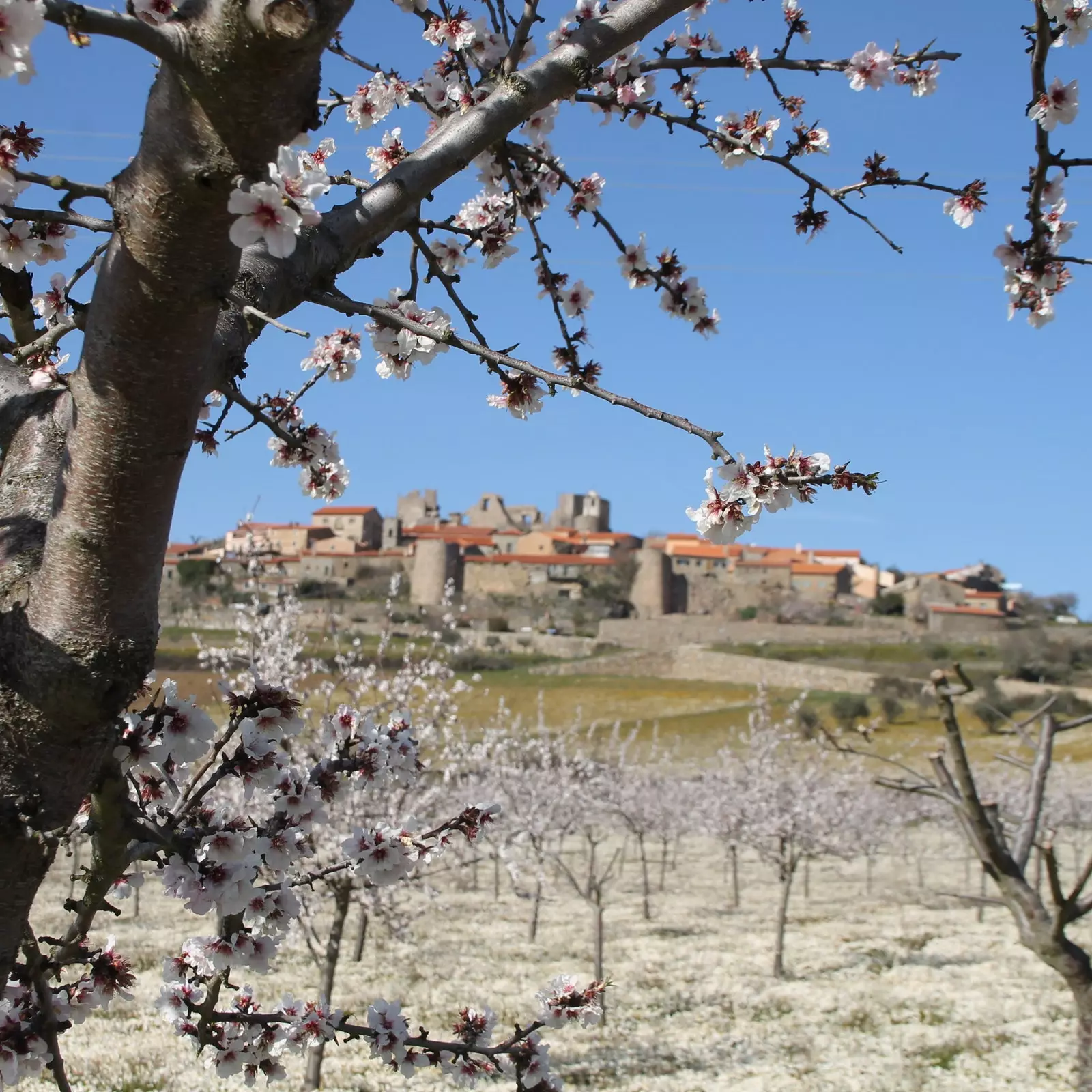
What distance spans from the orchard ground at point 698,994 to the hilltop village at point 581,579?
54.2 metres

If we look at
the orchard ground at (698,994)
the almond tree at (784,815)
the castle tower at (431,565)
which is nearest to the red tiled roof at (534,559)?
the castle tower at (431,565)

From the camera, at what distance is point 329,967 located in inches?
341

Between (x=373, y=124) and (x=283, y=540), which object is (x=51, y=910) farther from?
(x=283, y=540)

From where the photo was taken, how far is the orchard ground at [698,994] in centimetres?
880

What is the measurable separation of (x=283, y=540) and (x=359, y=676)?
275 feet

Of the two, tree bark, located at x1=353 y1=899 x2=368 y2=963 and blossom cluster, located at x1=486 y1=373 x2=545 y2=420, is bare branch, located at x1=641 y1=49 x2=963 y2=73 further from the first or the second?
tree bark, located at x1=353 y1=899 x2=368 y2=963

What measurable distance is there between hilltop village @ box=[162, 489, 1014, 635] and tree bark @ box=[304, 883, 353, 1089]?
60.4 metres

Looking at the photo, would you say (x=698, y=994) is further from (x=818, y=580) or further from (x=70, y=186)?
(x=818, y=580)

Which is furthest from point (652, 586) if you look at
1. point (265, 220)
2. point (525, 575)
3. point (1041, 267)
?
point (265, 220)

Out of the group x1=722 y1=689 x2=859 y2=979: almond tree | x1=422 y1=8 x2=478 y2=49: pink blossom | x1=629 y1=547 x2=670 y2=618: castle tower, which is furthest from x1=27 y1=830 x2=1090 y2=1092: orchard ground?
x1=629 y1=547 x2=670 y2=618: castle tower

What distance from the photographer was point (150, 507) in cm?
164

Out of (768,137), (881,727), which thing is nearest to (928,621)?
→ (881,727)

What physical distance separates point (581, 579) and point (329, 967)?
255 feet

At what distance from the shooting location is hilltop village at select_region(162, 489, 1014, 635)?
7569 cm
